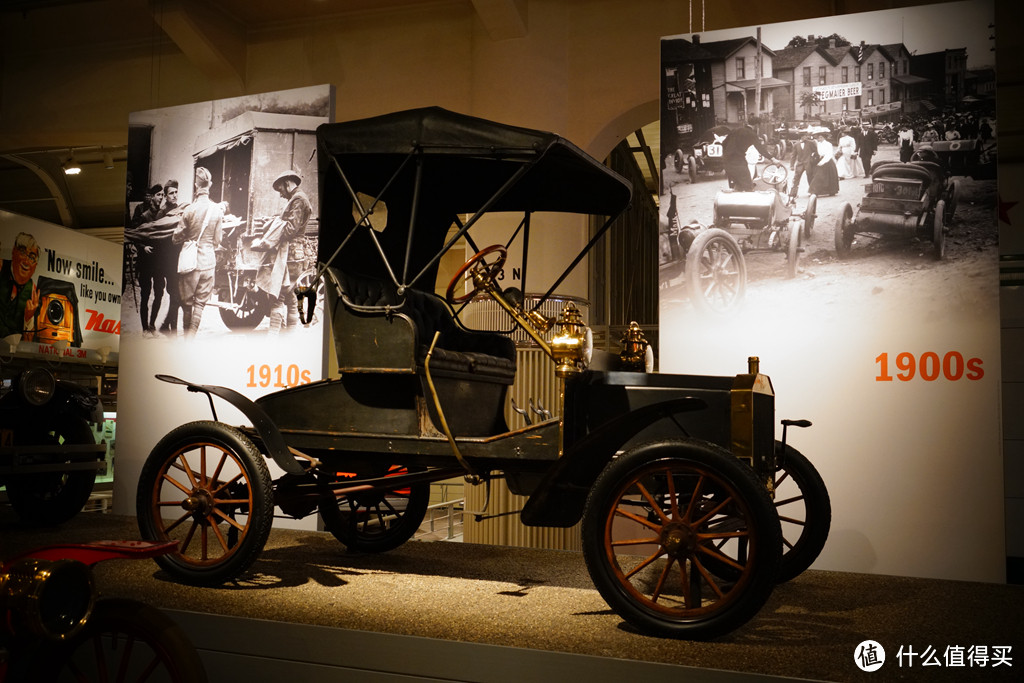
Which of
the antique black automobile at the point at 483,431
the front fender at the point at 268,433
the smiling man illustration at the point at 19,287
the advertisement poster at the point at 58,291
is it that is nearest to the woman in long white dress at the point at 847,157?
the antique black automobile at the point at 483,431

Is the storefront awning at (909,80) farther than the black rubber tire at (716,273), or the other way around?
the black rubber tire at (716,273)

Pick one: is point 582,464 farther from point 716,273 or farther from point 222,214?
point 222,214

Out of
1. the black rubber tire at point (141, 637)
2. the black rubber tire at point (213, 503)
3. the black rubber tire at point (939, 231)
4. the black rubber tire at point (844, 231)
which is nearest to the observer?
the black rubber tire at point (141, 637)

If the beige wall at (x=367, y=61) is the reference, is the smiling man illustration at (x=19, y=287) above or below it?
below

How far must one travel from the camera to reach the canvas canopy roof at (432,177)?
340cm

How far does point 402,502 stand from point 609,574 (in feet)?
7.80

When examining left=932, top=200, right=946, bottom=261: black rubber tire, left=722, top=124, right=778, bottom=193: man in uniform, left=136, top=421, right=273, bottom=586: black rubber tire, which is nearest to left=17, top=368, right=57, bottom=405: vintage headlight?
left=136, top=421, right=273, bottom=586: black rubber tire

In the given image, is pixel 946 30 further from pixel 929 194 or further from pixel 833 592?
pixel 833 592

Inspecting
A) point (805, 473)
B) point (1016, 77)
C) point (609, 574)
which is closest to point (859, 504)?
point (805, 473)

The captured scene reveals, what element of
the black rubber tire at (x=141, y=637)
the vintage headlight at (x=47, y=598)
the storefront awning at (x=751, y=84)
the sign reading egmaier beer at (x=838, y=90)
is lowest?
the black rubber tire at (x=141, y=637)

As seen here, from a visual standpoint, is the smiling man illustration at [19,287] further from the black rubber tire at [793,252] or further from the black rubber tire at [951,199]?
the black rubber tire at [951,199]

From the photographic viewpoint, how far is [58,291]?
8688mm

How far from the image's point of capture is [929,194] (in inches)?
174

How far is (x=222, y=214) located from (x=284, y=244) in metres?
0.50
